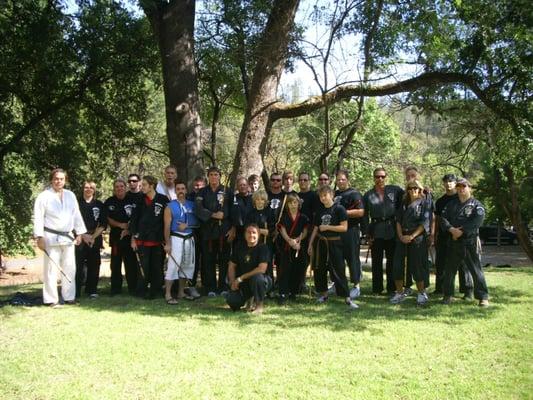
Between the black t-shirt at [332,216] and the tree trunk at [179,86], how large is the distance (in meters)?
3.52

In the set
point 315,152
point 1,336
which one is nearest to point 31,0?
point 1,336

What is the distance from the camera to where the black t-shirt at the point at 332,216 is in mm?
7312

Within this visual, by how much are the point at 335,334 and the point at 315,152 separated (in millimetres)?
18465

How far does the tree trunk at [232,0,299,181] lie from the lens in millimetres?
10086

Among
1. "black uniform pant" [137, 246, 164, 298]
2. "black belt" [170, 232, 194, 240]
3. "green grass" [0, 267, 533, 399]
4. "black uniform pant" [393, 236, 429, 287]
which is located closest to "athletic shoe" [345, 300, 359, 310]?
"green grass" [0, 267, 533, 399]

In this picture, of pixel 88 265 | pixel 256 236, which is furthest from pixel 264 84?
pixel 88 265

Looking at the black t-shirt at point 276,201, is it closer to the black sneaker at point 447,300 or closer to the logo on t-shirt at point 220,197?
the logo on t-shirt at point 220,197

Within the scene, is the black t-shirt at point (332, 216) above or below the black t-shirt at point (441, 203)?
below

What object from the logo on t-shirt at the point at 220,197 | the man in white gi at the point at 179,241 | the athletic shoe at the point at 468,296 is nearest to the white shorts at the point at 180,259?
the man in white gi at the point at 179,241

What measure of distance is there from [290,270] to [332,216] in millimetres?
1064

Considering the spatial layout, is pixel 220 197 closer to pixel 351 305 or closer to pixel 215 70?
pixel 351 305

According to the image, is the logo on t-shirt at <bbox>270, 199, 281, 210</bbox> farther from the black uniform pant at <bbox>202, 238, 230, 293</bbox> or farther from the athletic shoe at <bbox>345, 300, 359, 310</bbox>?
the athletic shoe at <bbox>345, 300, 359, 310</bbox>

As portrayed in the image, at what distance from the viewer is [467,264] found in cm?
736

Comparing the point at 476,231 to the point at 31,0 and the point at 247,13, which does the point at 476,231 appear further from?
the point at 31,0
